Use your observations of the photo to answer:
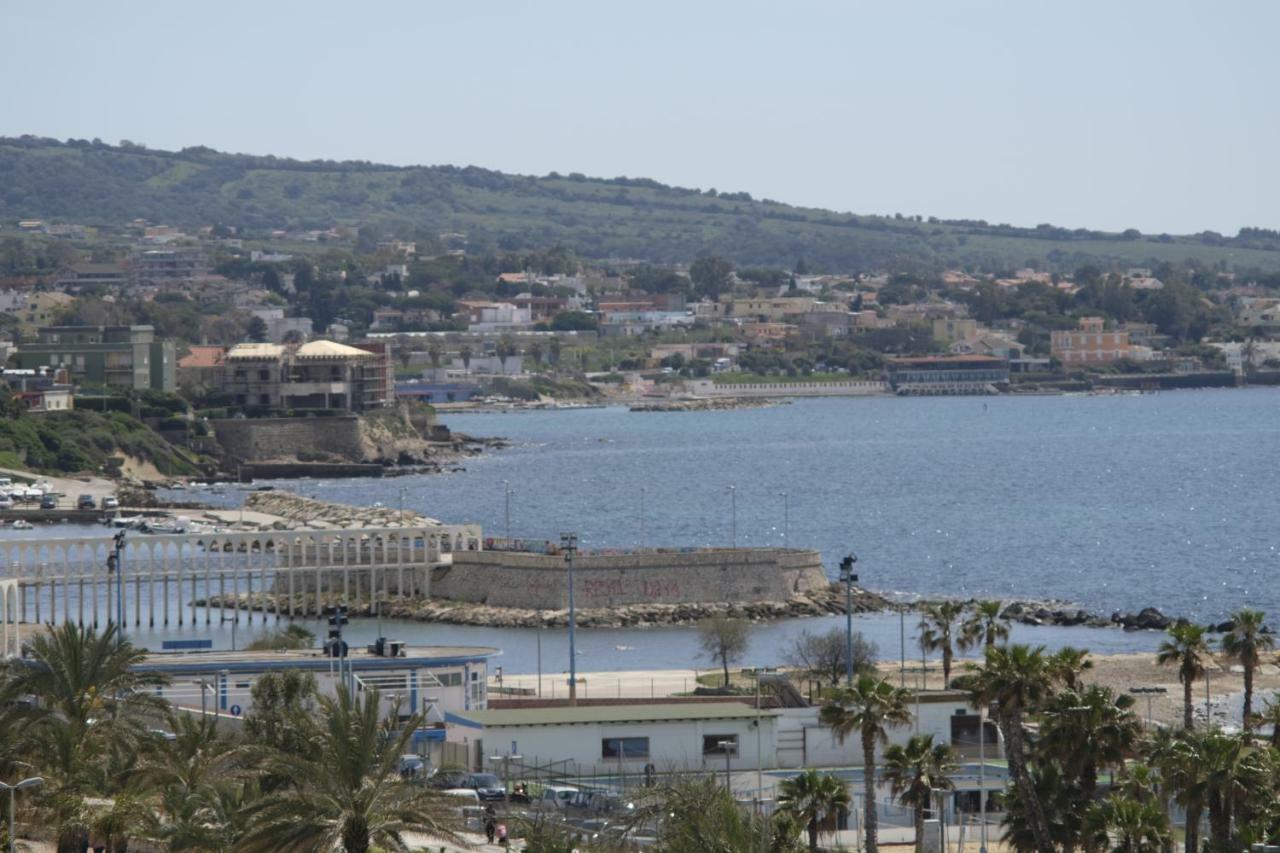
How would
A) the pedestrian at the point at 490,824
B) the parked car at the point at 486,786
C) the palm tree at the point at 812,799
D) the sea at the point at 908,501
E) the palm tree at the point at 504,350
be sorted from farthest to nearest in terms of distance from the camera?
the palm tree at the point at 504,350
the sea at the point at 908,501
the parked car at the point at 486,786
the pedestrian at the point at 490,824
the palm tree at the point at 812,799

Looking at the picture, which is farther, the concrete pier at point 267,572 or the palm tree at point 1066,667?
the concrete pier at point 267,572

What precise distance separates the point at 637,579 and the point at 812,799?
101ft

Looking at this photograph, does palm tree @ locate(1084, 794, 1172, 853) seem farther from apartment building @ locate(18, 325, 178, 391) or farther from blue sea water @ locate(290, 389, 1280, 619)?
apartment building @ locate(18, 325, 178, 391)

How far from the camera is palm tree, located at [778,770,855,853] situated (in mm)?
24125

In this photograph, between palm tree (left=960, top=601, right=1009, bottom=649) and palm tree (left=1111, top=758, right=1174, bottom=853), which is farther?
palm tree (left=960, top=601, right=1009, bottom=649)

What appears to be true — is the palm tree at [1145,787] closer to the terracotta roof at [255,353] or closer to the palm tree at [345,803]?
the palm tree at [345,803]

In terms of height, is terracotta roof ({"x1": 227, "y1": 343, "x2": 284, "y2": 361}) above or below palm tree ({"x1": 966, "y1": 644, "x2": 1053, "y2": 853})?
below

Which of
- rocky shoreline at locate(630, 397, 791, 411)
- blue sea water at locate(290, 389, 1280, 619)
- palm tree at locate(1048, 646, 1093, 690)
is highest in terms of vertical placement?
palm tree at locate(1048, 646, 1093, 690)

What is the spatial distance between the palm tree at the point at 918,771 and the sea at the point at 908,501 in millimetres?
22014

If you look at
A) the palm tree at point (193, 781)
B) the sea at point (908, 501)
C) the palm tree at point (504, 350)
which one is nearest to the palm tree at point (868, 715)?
the palm tree at point (193, 781)

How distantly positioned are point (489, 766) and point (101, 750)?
22.3 feet

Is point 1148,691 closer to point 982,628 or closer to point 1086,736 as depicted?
point 982,628

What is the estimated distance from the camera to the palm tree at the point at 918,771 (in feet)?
81.1

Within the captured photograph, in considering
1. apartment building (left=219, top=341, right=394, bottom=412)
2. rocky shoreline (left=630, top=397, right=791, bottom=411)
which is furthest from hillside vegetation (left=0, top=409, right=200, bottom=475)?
rocky shoreline (left=630, top=397, right=791, bottom=411)
